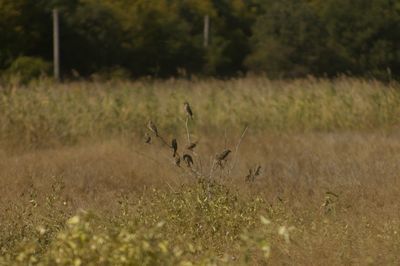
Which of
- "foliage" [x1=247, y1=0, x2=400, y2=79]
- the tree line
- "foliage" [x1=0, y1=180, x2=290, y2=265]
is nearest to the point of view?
"foliage" [x1=0, y1=180, x2=290, y2=265]

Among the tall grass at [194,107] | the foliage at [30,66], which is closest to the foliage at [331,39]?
the foliage at [30,66]

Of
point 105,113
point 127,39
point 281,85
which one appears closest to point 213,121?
point 105,113

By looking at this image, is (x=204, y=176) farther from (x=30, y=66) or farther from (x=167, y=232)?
(x=30, y=66)

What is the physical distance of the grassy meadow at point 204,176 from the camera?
5.35m

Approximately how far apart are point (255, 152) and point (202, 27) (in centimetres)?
2210

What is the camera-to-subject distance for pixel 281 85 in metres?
17.4

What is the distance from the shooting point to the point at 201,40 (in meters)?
32.0

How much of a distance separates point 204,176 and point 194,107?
8142 mm

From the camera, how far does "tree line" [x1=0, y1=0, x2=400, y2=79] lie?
89.4 feet

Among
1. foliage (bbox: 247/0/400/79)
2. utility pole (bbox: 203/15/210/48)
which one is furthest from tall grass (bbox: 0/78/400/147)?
utility pole (bbox: 203/15/210/48)

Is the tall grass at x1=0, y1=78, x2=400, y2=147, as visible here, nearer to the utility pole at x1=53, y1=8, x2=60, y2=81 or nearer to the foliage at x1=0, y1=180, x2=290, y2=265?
the foliage at x1=0, y1=180, x2=290, y2=265

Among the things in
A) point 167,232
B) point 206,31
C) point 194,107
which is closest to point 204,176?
point 167,232

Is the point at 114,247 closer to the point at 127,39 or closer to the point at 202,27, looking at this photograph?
the point at 127,39

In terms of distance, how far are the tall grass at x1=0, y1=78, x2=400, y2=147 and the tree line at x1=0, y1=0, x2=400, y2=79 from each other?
33.4ft
